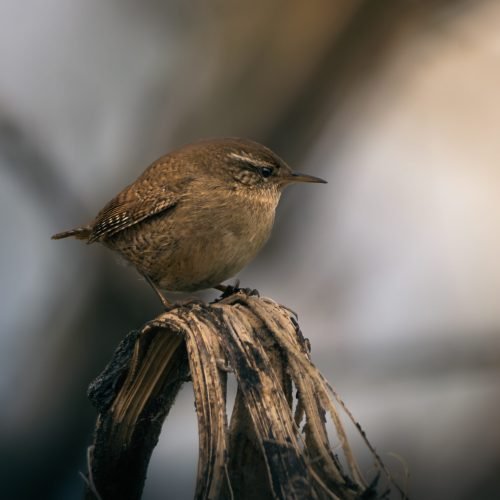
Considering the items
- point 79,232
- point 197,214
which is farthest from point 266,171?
point 79,232

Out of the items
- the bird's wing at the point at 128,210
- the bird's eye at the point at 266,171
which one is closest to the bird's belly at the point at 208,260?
the bird's wing at the point at 128,210

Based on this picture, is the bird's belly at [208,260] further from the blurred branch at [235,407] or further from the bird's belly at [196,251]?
the blurred branch at [235,407]

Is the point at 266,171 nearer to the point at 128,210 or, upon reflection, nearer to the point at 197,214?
the point at 197,214

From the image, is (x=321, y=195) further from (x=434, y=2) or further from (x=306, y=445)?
(x=306, y=445)

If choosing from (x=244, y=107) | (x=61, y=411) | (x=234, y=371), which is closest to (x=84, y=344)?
(x=61, y=411)

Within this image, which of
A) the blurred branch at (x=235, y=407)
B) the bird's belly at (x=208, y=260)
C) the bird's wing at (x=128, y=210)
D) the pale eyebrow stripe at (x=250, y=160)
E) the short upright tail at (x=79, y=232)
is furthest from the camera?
the short upright tail at (x=79, y=232)

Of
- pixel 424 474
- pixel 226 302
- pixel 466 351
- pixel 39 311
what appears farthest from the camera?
pixel 39 311

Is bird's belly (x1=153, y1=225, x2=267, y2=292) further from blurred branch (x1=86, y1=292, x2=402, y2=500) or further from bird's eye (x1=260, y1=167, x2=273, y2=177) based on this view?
blurred branch (x1=86, y1=292, x2=402, y2=500)
